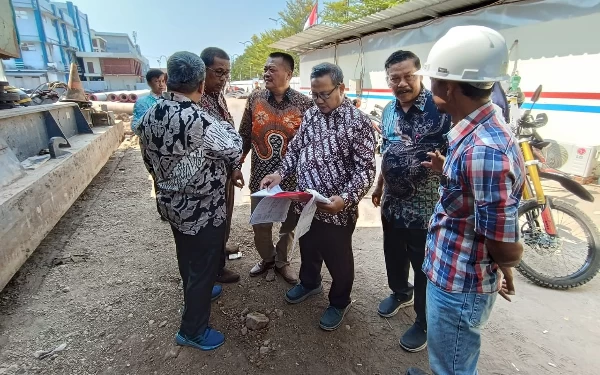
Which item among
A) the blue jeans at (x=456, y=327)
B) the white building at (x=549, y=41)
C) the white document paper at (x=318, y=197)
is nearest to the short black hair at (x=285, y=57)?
the white document paper at (x=318, y=197)

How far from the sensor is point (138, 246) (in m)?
3.52

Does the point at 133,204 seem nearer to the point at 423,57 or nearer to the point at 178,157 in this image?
the point at 178,157

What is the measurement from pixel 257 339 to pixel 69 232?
9.40 feet

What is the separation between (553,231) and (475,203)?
6.98ft

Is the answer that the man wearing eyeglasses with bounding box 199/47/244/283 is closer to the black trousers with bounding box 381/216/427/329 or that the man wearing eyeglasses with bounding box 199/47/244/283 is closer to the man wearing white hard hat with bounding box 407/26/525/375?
the black trousers with bounding box 381/216/427/329

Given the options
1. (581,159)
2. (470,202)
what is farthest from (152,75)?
(581,159)

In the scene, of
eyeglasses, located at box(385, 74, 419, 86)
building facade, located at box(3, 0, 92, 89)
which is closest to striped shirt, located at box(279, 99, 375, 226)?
eyeglasses, located at box(385, 74, 419, 86)

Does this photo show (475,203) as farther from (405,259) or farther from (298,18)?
(298,18)

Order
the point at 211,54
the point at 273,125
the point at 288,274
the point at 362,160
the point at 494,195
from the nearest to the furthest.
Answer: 1. the point at 494,195
2. the point at 362,160
3. the point at 211,54
4. the point at 273,125
5. the point at 288,274

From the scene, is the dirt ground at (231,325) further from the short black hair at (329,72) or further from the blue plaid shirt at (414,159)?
the short black hair at (329,72)

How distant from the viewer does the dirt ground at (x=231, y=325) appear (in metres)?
1.99

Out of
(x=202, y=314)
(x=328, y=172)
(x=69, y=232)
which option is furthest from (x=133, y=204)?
(x=328, y=172)

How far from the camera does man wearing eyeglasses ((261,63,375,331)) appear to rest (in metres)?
2.00

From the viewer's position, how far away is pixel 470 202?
3.94 ft
